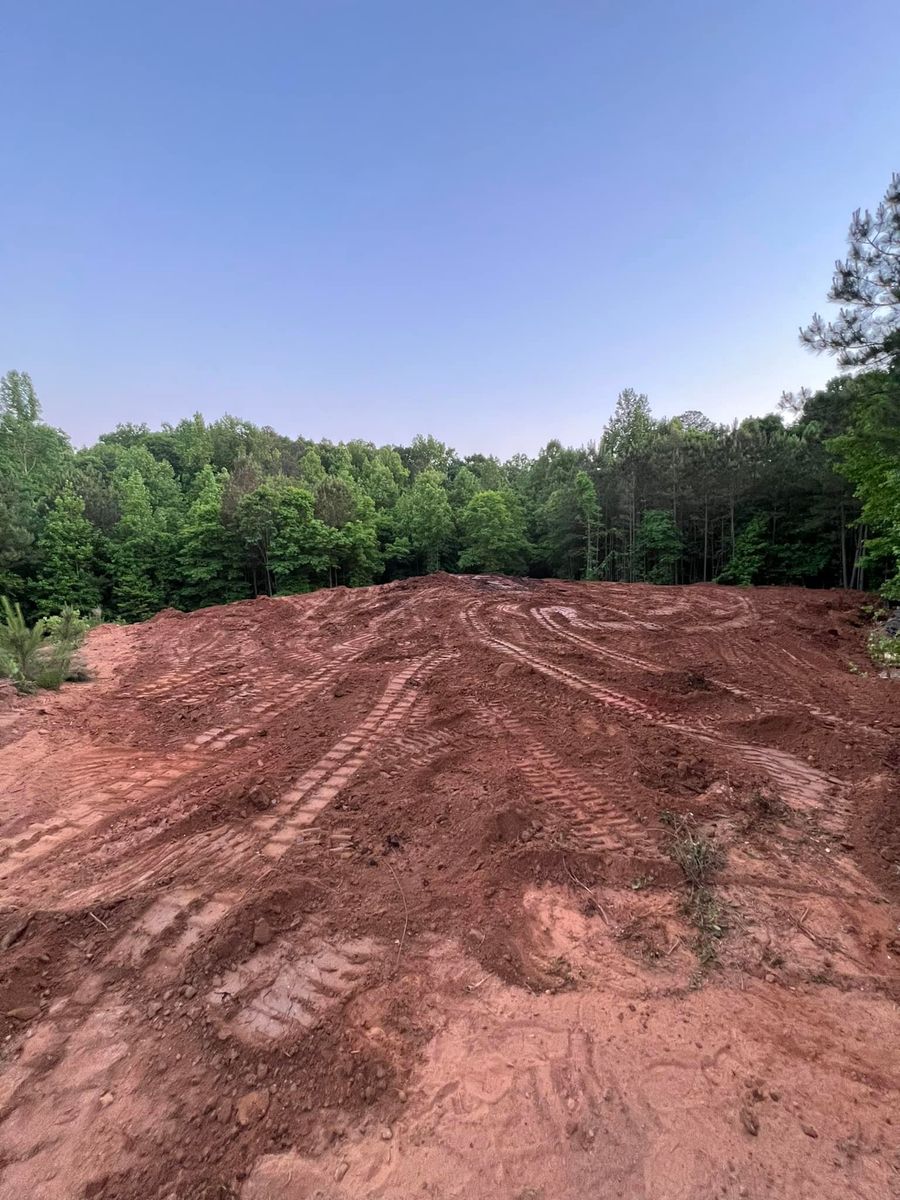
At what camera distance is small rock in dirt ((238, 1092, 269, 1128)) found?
1.85 metres

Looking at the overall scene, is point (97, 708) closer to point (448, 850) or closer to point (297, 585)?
point (448, 850)

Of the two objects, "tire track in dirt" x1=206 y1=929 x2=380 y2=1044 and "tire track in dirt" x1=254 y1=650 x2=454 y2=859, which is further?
"tire track in dirt" x1=254 y1=650 x2=454 y2=859

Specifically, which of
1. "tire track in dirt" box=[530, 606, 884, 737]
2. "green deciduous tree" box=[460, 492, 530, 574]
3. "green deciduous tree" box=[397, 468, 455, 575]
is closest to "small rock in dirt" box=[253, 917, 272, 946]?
Result: "tire track in dirt" box=[530, 606, 884, 737]

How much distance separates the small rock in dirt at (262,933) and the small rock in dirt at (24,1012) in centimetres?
94

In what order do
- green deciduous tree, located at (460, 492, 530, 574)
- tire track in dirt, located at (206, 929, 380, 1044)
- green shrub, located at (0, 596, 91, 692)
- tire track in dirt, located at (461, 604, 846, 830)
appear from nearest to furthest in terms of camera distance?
tire track in dirt, located at (206, 929, 380, 1044) < tire track in dirt, located at (461, 604, 846, 830) < green shrub, located at (0, 596, 91, 692) < green deciduous tree, located at (460, 492, 530, 574)

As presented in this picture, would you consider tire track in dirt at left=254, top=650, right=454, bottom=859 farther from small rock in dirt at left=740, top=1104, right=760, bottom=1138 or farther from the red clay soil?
small rock in dirt at left=740, top=1104, right=760, bottom=1138

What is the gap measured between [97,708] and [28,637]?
1.94 metres

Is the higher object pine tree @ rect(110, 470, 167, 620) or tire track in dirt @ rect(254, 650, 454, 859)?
pine tree @ rect(110, 470, 167, 620)

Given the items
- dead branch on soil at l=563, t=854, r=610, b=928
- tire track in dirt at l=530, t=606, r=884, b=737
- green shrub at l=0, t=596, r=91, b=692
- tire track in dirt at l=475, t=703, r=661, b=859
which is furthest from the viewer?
green shrub at l=0, t=596, r=91, b=692

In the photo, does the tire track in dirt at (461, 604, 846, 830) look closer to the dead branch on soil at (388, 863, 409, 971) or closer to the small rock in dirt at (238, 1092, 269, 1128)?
the dead branch on soil at (388, 863, 409, 971)

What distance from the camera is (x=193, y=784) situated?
14.5 ft

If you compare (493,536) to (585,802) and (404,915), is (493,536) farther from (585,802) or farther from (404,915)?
(404,915)

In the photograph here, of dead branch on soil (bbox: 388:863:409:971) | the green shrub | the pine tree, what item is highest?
the pine tree

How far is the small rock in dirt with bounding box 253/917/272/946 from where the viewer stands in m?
2.64
